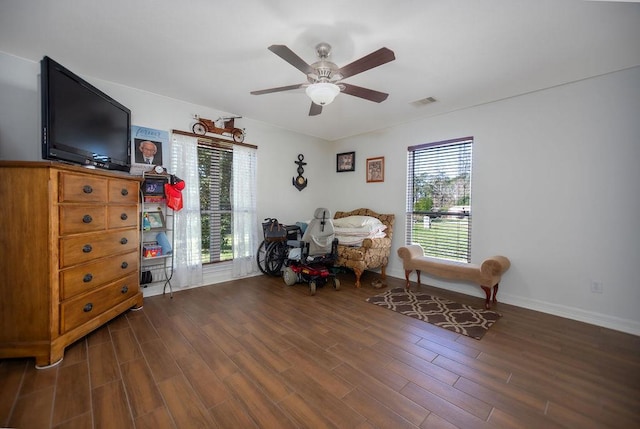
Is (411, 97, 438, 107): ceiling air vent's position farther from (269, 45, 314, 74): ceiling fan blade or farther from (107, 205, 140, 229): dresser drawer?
(107, 205, 140, 229): dresser drawer

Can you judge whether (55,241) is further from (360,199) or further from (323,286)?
(360,199)

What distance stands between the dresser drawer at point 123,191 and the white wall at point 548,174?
960 mm

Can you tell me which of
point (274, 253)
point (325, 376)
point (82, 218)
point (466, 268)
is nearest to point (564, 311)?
point (466, 268)

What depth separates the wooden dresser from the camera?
5.80 ft

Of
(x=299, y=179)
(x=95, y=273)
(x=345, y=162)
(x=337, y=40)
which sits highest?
(x=337, y=40)

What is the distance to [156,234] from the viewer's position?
322 centimetres

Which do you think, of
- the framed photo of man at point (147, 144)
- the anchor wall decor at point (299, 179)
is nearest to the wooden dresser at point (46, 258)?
the framed photo of man at point (147, 144)

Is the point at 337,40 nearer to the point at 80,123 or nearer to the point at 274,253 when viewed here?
the point at 80,123

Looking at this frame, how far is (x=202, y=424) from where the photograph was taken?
4.40ft

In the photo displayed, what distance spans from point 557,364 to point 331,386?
5.73 feet

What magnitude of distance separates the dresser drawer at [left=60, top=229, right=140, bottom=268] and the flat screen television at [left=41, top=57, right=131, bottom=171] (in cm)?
67

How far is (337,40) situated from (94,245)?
270 cm

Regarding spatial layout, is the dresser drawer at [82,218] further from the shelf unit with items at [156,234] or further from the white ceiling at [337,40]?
the white ceiling at [337,40]

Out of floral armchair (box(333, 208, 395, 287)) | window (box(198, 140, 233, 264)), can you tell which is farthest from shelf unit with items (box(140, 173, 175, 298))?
floral armchair (box(333, 208, 395, 287))
